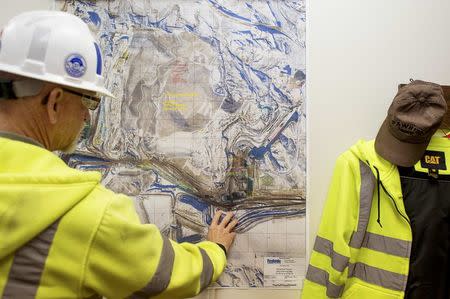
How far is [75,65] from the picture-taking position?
80 cm

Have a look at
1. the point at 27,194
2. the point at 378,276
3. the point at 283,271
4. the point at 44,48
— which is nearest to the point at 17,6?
the point at 44,48

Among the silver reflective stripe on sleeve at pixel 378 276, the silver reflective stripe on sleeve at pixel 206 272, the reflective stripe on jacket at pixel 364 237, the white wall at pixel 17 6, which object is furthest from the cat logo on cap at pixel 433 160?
the white wall at pixel 17 6

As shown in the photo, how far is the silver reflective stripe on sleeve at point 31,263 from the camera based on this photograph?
667 millimetres

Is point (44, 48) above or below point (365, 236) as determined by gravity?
above

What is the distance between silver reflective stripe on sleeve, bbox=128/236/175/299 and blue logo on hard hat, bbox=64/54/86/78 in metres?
0.46

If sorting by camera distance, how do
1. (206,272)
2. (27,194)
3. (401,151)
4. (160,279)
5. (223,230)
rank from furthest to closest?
(223,230), (401,151), (206,272), (160,279), (27,194)

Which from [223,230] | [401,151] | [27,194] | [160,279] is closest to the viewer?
[27,194]

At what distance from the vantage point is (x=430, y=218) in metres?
1.13

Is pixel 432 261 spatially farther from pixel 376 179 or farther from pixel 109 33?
pixel 109 33

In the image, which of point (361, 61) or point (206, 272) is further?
point (361, 61)

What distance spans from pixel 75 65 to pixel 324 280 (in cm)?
106

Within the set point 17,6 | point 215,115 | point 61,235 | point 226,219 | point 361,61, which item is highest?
point 17,6

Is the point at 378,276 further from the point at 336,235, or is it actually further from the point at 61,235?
the point at 61,235

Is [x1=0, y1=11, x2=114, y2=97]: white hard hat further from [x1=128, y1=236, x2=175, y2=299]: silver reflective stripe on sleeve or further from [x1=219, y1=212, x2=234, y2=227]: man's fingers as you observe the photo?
Answer: [x1=219, y1=212, x2=234, y2=227]: man's fingers
